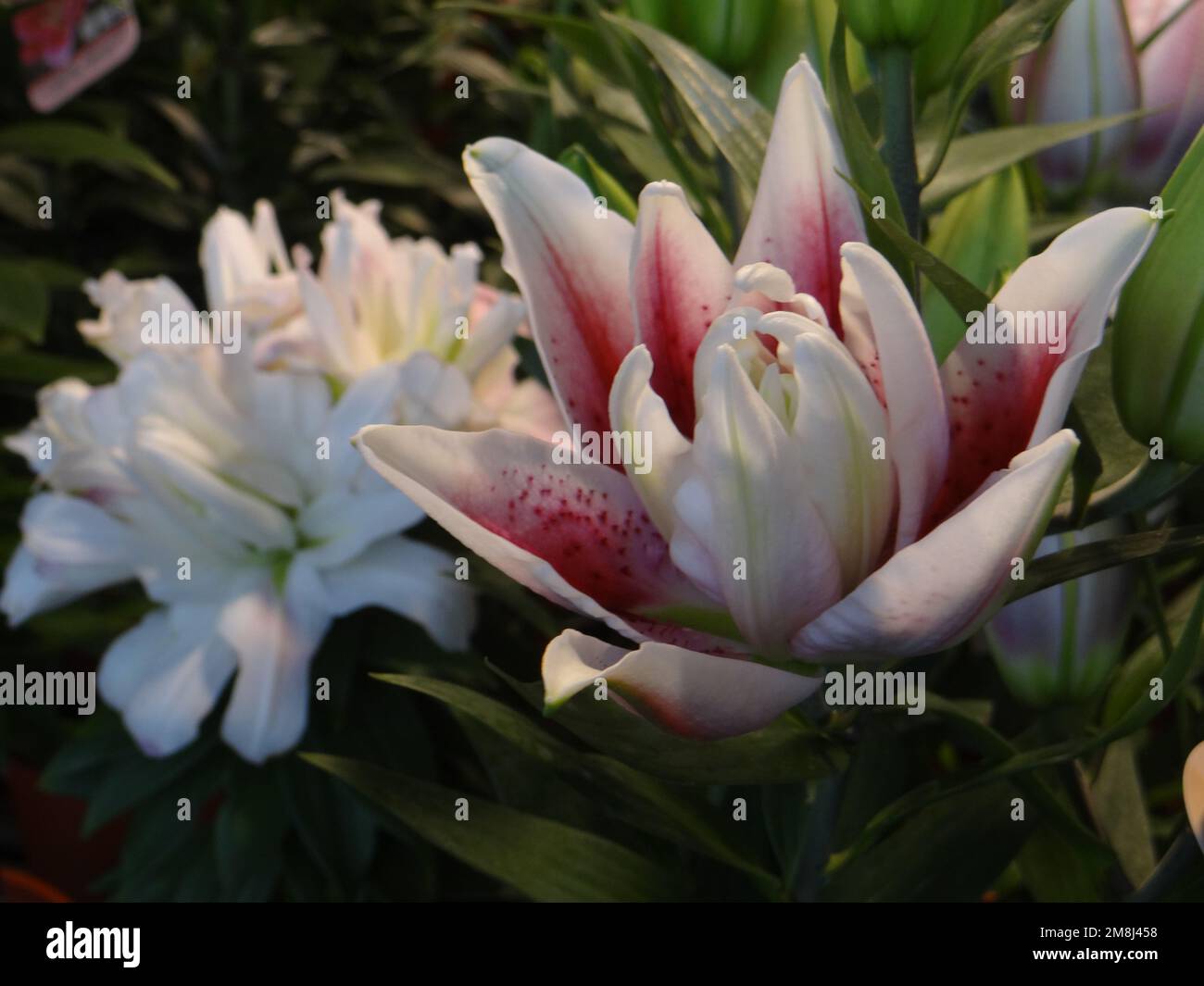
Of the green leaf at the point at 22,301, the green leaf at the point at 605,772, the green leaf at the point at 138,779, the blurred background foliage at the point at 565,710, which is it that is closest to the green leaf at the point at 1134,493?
the blurred background foliage at the point at 565,710

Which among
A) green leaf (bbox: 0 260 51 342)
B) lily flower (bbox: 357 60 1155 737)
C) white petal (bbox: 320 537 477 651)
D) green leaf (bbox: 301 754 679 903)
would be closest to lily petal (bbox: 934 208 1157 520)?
lily flower (bbox: 357 60 1155 737)

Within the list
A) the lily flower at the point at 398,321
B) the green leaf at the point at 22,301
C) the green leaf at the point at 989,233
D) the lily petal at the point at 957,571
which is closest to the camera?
the lily petal at the point at 957,571

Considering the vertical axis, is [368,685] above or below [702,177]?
below

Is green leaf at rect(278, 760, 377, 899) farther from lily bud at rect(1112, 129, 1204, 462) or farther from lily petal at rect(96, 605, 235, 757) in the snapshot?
lily bud at rect(1112, 129, 1204, 462)

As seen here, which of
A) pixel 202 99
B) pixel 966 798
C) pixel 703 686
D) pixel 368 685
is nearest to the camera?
pixel 703 686

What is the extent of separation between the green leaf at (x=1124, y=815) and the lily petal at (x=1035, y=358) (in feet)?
0.48

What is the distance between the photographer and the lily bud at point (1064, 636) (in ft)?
0.91

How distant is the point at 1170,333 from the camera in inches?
8.3

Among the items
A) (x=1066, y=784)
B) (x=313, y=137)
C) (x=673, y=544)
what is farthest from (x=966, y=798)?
(x=313, y=137)

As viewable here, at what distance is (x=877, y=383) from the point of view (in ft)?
0.70

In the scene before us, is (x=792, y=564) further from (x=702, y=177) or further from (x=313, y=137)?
(x=313, y=137)

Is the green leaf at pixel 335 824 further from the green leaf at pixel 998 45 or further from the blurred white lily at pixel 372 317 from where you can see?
the green leaf at pixel 998 45

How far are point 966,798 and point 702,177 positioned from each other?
0.63ft

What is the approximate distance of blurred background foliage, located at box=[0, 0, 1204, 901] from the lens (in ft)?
0.85
